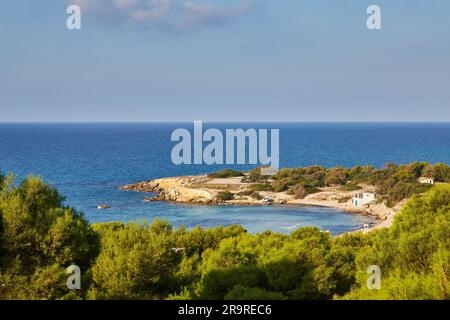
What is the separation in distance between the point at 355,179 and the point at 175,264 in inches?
2091

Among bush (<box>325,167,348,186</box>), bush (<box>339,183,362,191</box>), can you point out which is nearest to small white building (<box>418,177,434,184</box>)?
bush (<box>339,183,362,191</box>)

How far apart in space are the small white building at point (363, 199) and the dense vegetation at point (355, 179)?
1136 millimetres

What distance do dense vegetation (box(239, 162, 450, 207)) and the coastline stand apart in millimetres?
1294

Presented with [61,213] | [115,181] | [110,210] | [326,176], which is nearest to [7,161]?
[115,181]

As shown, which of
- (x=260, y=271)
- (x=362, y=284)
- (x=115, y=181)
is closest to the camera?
(x=362, y=284)

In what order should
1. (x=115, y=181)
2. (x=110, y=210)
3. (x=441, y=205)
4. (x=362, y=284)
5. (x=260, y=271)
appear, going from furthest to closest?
(x=115, y=181) < (x=110, y=210) < (x=441, y=205) < (x=260, y=271) < (x=362, y=284)

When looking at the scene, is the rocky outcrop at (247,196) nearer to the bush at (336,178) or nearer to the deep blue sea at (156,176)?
the bush at (336,178)

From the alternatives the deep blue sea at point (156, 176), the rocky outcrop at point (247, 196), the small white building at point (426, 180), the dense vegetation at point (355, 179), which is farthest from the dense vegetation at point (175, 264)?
the small white building at point (426, 180)

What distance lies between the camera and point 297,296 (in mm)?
15352

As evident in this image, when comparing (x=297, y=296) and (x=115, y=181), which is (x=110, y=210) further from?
(x=297, y=296)

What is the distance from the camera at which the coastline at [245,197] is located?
182 feet

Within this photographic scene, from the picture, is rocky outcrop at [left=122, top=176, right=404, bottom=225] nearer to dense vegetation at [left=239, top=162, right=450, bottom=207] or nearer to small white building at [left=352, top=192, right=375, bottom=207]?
small white building at [left=352, top=192, right=375, bottom=207]

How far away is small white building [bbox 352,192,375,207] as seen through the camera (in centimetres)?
5609
